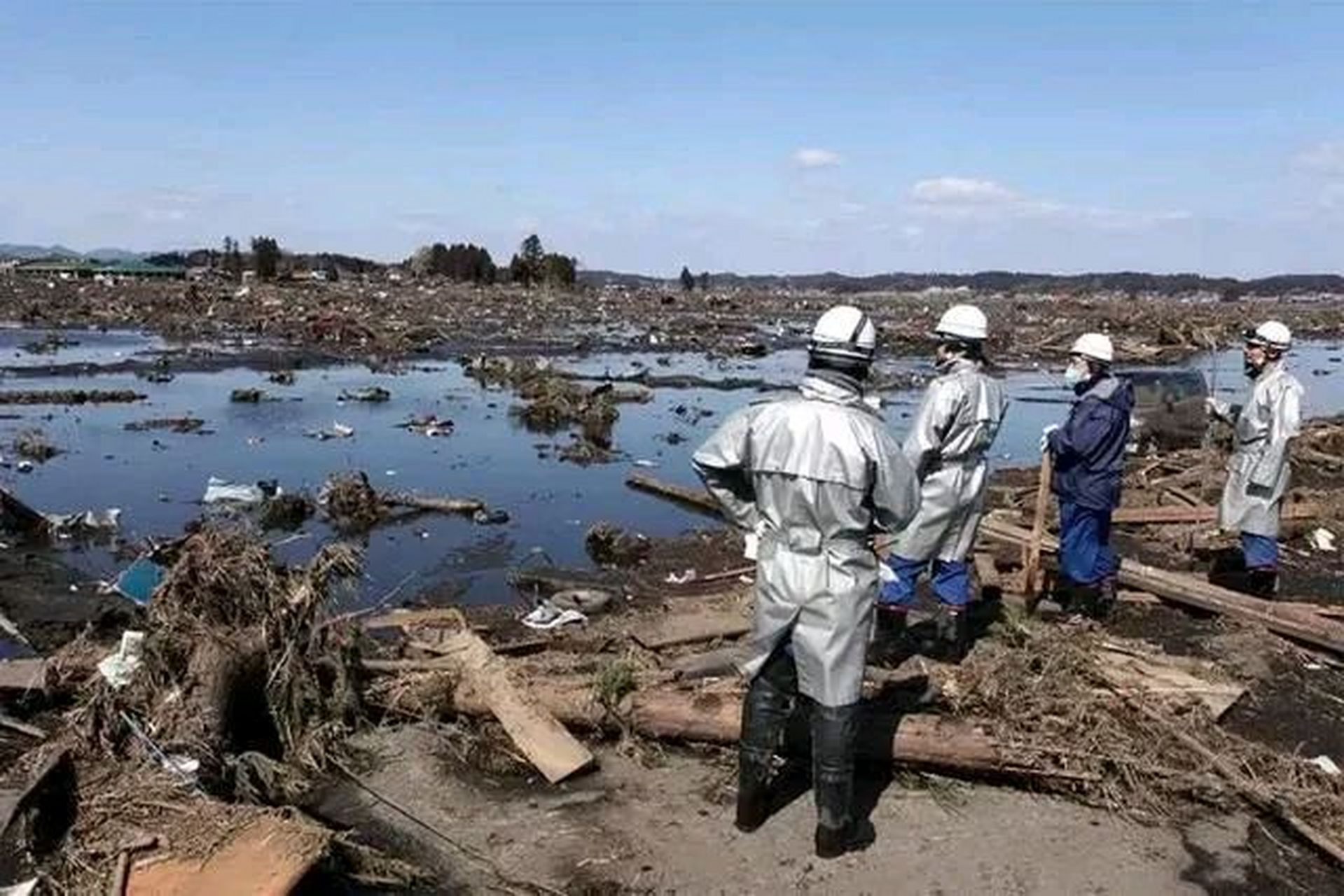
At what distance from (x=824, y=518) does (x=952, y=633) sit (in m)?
2.70

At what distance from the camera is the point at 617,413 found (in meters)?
19.0

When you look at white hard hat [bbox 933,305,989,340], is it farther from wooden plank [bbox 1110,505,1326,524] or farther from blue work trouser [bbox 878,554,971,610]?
wooden plank [bbox 1110,505,1326,524]

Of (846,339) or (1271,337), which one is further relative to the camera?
(1271,337)

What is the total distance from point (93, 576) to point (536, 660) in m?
4.66

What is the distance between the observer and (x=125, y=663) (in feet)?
16.7

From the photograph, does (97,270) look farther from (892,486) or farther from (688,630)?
(892,486)

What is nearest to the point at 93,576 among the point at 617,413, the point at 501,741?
the point at 501,741

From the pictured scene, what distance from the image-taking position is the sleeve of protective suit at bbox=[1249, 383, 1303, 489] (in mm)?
7684

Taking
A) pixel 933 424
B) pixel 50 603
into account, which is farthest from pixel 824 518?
pixel 50 603

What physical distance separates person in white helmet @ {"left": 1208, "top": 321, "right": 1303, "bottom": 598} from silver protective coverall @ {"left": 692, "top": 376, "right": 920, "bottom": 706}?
4.72 meters

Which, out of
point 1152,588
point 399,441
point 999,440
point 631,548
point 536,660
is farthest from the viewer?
point 999,440

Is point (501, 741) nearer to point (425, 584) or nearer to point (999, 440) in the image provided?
point (425, 584)

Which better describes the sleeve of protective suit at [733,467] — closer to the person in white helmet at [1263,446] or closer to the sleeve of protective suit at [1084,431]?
the sleeve of protective suit at [1084,431]

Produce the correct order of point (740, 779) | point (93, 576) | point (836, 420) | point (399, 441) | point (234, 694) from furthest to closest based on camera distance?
point (399, 441), point (93, 576), point (234, 694), point (740, 779), point (836, 420)
